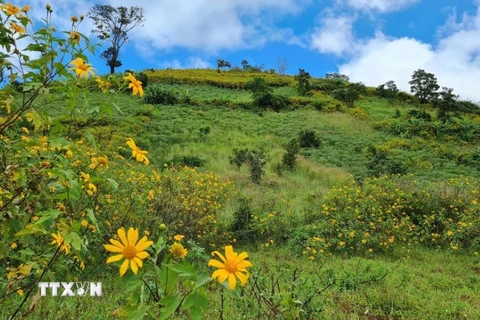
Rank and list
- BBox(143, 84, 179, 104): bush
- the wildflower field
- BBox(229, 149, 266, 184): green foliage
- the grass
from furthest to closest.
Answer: BBox(143, 84, 179, 104): bush < BBox(229, 149, 266, 184): green foliage < the grass < the wildflower field

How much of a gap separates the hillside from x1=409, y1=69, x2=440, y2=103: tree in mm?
13859

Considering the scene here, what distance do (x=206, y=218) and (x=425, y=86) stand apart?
1085 inches

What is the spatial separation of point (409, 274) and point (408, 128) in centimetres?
1661

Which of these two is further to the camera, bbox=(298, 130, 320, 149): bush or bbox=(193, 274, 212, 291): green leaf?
bbox=(298, 130, 320, 149): bush

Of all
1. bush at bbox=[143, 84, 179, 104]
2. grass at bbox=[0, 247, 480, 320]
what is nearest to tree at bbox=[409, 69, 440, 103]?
bush at bbox=[143, 84, 179, 104]

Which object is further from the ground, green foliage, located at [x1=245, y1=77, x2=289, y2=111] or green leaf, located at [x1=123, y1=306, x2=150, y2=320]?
green foliage, located at [x1=245, y1=77, x2=289, y2=111]

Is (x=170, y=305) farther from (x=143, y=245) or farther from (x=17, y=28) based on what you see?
(x=17, y=28)

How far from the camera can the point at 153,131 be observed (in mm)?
15898

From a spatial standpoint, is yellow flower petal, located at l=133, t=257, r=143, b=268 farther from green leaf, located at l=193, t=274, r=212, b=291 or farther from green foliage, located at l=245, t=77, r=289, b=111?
green foliage, located at l=245, t=77, r=289, b=111

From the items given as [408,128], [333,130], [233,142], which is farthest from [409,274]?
[408,128]

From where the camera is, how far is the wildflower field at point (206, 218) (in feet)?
4.01

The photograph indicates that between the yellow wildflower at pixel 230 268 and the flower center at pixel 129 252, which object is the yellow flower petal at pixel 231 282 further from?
the flower center at pixel 129 252

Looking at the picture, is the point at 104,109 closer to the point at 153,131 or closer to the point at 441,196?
the point at 441,196

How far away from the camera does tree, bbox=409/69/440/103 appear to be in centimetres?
2822
